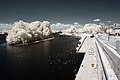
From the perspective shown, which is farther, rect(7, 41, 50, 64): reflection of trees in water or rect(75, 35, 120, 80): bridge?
rect(7, 41, 50, 64): reflection of trees in water

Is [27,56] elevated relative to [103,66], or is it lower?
lower

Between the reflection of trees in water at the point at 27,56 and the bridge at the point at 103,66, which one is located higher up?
the bridge at the point at 103,66

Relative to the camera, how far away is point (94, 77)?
3112cm

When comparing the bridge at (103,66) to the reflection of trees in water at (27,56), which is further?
the reflection of trees in water at (27,56)

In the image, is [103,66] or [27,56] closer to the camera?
[103,66]

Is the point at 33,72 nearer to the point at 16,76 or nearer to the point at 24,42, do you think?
the point at 16,76

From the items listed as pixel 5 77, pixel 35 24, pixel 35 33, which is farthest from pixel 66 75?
pixel 35 24

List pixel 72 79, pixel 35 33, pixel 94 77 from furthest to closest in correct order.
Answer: pixel 35 33, pixel 72 79, pixel 94 77

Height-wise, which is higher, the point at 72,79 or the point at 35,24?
the point at 35,24

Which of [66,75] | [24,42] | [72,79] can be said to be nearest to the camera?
[72,79]

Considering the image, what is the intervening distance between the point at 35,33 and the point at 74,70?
114354 mm

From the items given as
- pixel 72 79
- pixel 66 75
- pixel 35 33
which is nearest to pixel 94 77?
pixel 72 79

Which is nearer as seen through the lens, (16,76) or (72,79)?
(72,79)

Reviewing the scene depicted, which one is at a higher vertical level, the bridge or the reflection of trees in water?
the bridge
